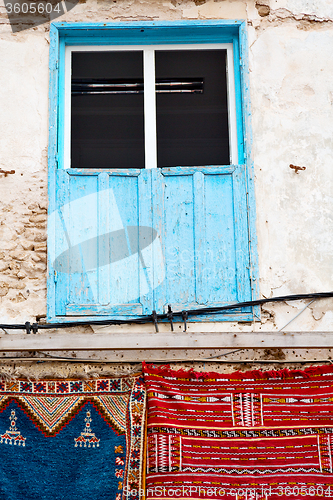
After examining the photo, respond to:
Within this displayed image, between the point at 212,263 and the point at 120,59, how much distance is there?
6.80 ft

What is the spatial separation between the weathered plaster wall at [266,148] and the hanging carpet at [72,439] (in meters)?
0.45

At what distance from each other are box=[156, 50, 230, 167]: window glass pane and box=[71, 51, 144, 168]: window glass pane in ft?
0.68

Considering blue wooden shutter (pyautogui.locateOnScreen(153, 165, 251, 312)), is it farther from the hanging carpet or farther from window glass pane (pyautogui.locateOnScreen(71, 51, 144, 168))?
the hanging carpet

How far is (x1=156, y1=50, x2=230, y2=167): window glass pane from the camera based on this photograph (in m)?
4.84

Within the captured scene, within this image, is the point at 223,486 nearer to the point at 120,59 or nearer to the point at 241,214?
the point at 241,214

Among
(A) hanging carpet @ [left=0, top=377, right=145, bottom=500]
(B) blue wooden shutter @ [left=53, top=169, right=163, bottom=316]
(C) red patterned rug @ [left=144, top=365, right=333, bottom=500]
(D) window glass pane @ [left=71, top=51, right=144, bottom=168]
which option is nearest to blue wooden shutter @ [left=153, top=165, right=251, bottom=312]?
(B) blue wooden shutter @ [left=53, top=169, right=163, bottom=316]

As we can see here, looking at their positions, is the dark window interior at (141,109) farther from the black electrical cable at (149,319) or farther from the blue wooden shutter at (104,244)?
the black electrical cable at (149,319)

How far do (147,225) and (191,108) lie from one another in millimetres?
1210

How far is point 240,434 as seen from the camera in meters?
4.11

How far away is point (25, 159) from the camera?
185 inches

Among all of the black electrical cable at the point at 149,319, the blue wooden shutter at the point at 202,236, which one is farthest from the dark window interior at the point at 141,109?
the black electrical cable at the point at 149,319

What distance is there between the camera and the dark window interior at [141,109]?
484 centimetres

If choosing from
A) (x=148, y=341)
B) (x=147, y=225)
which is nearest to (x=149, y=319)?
(x=148, y=341)

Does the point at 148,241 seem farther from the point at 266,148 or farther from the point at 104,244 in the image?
the point at 266,148
